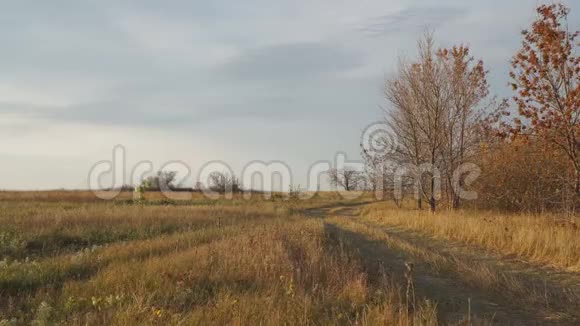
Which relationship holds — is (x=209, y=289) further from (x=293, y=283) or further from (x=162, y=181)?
(x=162, y=181)

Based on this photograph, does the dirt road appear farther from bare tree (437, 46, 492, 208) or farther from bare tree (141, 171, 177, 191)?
bare tree (141, 171, 177, 191)

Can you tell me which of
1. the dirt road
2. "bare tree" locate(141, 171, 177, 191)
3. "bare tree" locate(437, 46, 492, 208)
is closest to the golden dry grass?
the dirt road

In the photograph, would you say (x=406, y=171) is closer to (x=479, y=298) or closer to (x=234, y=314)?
(x=479, y=298)

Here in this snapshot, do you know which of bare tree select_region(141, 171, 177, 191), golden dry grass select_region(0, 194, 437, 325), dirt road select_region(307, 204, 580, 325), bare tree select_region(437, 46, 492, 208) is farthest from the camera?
bare tree select_region(141, 171, 177, 191)

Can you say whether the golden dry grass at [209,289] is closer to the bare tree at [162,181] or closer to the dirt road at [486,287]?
the dirt road at [486,287]

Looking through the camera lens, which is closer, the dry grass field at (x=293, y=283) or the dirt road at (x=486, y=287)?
the dry grass field at (x=293, y=283)

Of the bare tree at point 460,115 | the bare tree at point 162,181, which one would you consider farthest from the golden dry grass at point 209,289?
the bare tree at point 162,181

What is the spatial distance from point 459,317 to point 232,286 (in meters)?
2.87

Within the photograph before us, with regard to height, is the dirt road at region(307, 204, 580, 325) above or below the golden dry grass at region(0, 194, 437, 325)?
below

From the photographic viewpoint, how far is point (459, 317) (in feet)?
17.8

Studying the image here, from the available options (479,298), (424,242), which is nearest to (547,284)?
(479,298)

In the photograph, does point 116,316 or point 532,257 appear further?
point 532,257

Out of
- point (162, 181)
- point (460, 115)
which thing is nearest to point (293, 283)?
point (460, 115)

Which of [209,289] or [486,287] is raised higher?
[209,289]
